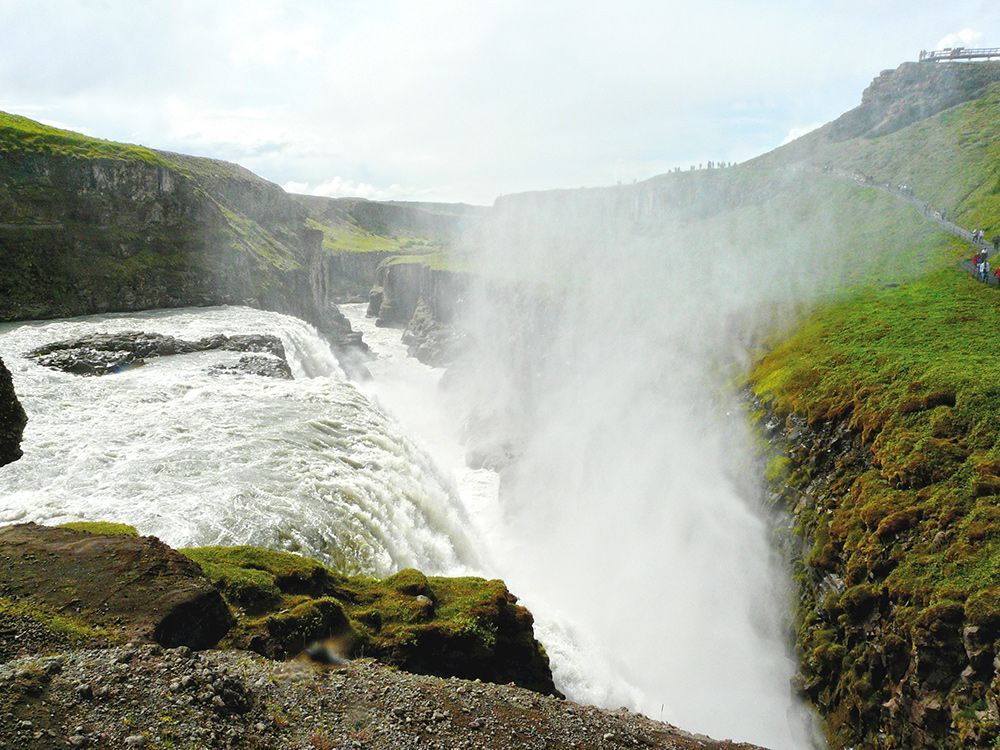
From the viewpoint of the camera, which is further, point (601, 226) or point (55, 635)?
point (601, 226)

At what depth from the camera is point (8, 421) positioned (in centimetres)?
1253

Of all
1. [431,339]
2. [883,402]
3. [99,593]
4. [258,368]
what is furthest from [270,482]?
[431,339]

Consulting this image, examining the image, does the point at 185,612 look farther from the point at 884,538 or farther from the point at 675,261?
the point at 675,261

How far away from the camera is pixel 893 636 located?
1955 centimetres

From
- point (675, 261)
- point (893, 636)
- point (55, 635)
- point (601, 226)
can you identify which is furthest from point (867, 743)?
point (601, 226)

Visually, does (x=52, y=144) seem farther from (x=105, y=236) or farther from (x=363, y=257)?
(x=363, y=257)

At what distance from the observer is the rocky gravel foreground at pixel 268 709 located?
8273mm

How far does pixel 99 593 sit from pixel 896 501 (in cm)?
2641

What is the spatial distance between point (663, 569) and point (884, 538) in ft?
48.1

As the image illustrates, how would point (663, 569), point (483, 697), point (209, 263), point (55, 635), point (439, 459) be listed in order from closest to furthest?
point (55, 635) → point (483, 697) → point (663, 569) → point (439, 459) → point (209, 263)

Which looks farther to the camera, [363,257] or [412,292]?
[363,257]

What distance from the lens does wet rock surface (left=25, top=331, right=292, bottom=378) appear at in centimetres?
3566

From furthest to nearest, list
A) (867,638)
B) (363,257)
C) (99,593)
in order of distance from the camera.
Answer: (363,257) → (867,638) → (99,593)

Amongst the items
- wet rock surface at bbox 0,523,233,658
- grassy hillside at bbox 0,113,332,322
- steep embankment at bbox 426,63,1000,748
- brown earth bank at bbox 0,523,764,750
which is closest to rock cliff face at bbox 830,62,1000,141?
steep embankment at bbox 426,63,1000,748
